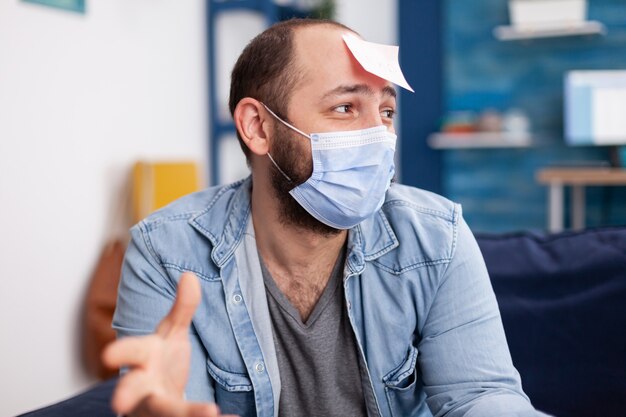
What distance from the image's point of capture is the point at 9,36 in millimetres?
2268

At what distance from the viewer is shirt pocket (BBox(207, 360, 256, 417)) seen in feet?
4.34

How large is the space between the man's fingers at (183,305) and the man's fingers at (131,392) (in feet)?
0.24

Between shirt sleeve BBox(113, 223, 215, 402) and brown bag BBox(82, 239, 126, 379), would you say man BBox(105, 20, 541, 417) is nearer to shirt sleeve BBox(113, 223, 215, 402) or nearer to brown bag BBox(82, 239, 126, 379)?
shirt sleeve BBox(113, 223, 215, 402)

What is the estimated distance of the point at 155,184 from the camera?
2.83 metres

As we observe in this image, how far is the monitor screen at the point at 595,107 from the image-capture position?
429 cm

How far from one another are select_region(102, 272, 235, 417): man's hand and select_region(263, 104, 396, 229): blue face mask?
63 centimetres

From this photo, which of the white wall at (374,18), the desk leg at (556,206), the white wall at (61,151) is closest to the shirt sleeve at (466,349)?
the white wall at (61,151)

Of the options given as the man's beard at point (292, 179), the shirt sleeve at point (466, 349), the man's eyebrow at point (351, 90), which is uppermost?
the man's eyebrow at point (351, 90)

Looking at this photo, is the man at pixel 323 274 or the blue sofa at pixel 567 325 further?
the blue sofa at pixel 567 325

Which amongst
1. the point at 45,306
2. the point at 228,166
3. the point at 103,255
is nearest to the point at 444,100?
the point at 228,166

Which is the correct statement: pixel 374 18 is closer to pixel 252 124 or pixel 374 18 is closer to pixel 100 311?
pixel 100 311

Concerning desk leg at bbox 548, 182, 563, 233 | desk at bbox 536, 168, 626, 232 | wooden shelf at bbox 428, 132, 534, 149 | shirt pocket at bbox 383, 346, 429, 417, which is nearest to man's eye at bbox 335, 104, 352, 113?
shirt pocket at bbox 383, 346, 429, 417

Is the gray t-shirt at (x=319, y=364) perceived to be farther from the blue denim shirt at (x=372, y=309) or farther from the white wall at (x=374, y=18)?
the white wall at (x=374, y=18)

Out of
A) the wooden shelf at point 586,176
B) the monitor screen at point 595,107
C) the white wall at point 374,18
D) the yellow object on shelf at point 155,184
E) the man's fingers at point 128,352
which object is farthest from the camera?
the white wall at point 374,18
